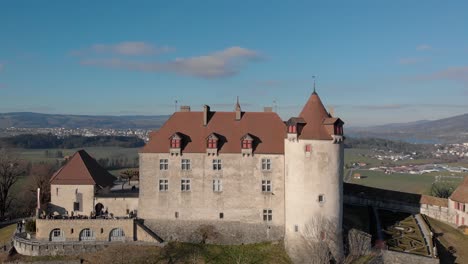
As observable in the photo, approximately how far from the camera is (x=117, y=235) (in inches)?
1592

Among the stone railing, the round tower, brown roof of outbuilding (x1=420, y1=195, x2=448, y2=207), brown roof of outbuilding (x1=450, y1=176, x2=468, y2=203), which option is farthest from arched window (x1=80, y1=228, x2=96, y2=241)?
brown roof of outbuilding (x1=450, y1=176, x2=468, y2=203)

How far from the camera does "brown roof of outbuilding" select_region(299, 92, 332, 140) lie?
121 feet

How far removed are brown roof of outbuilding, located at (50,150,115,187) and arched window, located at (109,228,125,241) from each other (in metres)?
5.90

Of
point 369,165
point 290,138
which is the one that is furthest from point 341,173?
point 369,165

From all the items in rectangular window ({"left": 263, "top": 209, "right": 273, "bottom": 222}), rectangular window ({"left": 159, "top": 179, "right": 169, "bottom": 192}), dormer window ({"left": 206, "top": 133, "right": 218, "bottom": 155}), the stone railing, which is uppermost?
dormer window ({"left": 206, "top": 133, "right": 218, "bottom": 155})

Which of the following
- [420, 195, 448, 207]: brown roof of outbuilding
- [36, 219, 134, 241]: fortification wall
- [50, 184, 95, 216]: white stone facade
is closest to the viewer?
[36, 219, 134, 241]: fortification wall

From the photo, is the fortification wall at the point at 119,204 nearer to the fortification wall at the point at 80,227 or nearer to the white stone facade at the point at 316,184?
the fortification wall at the point at 80,227

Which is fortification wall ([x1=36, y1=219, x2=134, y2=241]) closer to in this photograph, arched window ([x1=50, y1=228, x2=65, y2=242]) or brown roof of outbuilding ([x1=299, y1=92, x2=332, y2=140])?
arched window ([x1=50, y1=228, x2=65, y2=242])

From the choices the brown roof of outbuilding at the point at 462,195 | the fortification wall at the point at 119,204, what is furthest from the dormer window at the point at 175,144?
the brown roof of outbuilding at the point at 462,195

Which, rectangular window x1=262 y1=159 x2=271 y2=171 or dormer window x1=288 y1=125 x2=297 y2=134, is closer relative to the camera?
dormer window x1=288 y1=125 x2=297 y2=134

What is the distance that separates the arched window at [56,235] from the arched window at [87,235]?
1.80 meters

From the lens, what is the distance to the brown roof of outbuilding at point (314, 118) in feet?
121

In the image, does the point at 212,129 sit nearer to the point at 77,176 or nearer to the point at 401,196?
the point at 77,176

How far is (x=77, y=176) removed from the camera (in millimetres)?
43594
